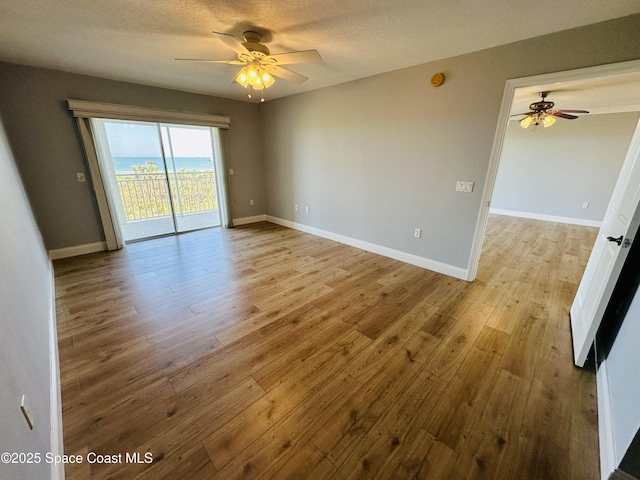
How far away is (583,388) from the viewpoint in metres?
1.61

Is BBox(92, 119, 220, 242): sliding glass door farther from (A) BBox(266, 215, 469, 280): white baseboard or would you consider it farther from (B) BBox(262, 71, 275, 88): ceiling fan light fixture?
(B) BBox(262, 71, 275, 88): ceiling fan light fixture

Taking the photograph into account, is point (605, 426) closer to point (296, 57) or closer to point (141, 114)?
point (296, 57)

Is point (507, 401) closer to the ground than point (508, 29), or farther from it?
closer to the ground

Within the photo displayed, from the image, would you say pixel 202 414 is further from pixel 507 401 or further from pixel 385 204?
pixel 385 204

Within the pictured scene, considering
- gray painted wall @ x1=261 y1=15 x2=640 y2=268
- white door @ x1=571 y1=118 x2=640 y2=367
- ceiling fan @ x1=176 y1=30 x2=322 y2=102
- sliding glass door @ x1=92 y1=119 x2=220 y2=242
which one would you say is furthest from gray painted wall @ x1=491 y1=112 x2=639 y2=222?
sliding glass door @ x1=92 y1=119 x2=220 y2=242

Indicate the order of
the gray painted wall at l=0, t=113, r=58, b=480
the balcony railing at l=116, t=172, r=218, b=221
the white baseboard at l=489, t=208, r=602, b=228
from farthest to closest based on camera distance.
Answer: the white baseboard at l=489, t=208, r=602, b=228, the balcony railing at l=116, t=172, r=218, b=221, the gray painted wall at l=0, t=113, r=58, b=480

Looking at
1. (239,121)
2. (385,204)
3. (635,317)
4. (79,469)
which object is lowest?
(79,469)

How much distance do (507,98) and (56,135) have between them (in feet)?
17.4

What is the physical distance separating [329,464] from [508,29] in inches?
129

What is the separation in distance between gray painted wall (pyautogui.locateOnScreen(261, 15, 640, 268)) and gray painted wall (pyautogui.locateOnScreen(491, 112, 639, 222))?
4.75 m

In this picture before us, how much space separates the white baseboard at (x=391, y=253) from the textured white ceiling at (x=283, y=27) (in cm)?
231

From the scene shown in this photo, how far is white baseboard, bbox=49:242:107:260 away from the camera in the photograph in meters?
3.47

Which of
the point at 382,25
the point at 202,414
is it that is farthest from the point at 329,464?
the point at 382,25

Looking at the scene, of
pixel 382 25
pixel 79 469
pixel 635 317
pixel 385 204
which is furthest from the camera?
pixel 385 204
